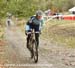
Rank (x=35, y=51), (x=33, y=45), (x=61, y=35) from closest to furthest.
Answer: (x=35, y=51), (x=33, y=45), (x=61, y=35)

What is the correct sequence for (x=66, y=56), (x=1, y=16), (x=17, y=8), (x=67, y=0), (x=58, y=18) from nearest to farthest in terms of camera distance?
(x=66, y=56) → (x=1, y=16) → (x=17, y=8) → (x=58, y=18) → (x=67, y=0)

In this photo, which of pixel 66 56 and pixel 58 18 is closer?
pixel 66 56

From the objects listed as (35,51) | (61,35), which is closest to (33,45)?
(35,51)

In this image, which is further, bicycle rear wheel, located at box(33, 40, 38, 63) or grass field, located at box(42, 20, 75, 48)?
grass field, located at box(42, 20, 75, 48)

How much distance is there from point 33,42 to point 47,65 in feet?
4.29

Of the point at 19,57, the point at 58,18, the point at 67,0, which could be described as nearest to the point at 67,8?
the point at 67,0

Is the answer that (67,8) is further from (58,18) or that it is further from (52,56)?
(52,56)

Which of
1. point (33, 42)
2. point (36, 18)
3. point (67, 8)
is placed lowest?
point (67, 8)

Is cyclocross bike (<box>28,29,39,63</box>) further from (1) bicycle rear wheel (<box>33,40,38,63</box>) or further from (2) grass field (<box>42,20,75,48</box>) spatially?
(2) grass field (<box>42,20,75,48</box>)

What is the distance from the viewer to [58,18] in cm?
6481

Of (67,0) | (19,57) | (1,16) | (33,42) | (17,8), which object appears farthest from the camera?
(67,0)

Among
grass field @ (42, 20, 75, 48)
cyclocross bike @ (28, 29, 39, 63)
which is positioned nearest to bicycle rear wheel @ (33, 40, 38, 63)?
cyclocross bike @ (28, 29, 39, 63)

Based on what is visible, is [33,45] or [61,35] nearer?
[33,45]

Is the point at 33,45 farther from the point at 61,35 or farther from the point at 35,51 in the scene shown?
the point at 61,35
